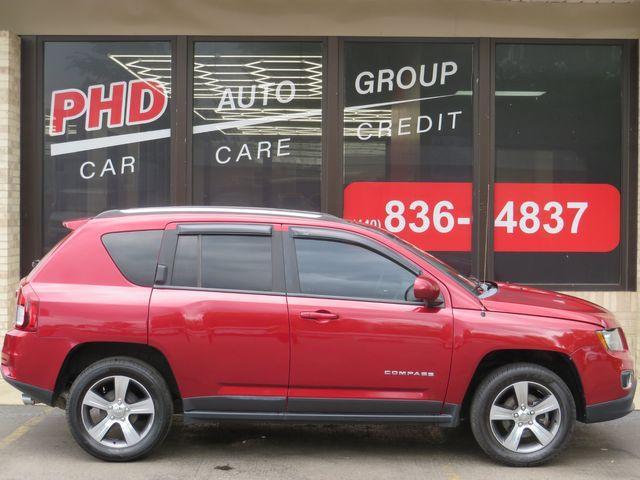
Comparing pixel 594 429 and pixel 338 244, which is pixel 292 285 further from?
pixel 594 429

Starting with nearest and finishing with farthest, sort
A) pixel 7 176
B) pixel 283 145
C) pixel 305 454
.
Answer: pixel 305 454, pixel 7 176, pixel 283 145

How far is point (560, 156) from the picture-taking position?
940cm

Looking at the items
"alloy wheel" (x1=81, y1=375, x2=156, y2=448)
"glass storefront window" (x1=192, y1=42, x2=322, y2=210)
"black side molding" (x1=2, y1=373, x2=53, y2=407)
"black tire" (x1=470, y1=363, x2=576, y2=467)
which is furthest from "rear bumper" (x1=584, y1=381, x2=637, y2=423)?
"glass storefront window" (x1=192, y1=42, x2=322, y2=210)

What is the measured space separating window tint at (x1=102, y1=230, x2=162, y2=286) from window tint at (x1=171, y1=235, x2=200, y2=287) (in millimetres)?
148

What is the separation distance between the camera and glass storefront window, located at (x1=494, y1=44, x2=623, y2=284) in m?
9.38

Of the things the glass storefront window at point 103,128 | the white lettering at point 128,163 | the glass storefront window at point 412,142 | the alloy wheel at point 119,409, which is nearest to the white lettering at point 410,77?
the glass storefront window at point 412,142

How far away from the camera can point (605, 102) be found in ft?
30.8

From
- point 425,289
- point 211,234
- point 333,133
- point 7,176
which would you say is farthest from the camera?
point 333,133

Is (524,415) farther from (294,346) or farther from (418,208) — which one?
(418,208)

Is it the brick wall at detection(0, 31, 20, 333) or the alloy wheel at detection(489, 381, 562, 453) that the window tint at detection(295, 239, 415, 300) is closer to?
the alloy wheel at detection(489, 381, 562, 453)

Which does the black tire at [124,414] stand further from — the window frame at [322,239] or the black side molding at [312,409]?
the window frame at [322,239]

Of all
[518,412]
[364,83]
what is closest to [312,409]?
[518,412]

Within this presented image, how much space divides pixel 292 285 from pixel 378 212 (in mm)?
3990

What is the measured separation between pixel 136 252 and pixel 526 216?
207 inches
